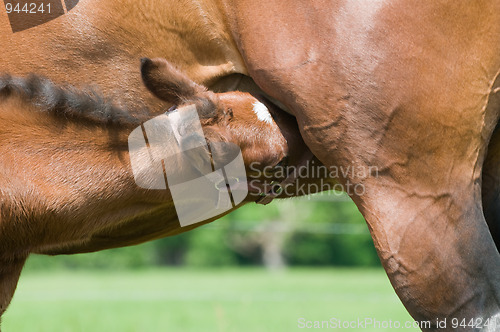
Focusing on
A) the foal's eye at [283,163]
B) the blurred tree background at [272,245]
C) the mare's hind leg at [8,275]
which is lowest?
the blurred tree background at [272,245]

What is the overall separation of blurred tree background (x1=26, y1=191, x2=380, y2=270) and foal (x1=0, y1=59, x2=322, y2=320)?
19527mm

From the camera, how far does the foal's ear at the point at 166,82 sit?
262 centimetres

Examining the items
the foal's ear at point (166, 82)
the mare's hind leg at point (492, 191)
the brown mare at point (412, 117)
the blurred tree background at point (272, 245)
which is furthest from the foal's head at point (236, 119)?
the blurred tree background at point (272, 245)

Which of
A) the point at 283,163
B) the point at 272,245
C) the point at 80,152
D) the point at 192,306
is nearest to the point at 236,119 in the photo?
the point at 283,163

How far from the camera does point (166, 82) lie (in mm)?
2678

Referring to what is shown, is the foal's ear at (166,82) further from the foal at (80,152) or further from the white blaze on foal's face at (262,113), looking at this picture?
the white blaze on foal's face at (262,113)

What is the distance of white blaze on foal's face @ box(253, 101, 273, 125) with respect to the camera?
293 centimetres

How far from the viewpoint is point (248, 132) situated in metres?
2.91

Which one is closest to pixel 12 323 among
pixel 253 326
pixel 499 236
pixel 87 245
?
pixel 253 326

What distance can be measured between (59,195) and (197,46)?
35.8 inches
